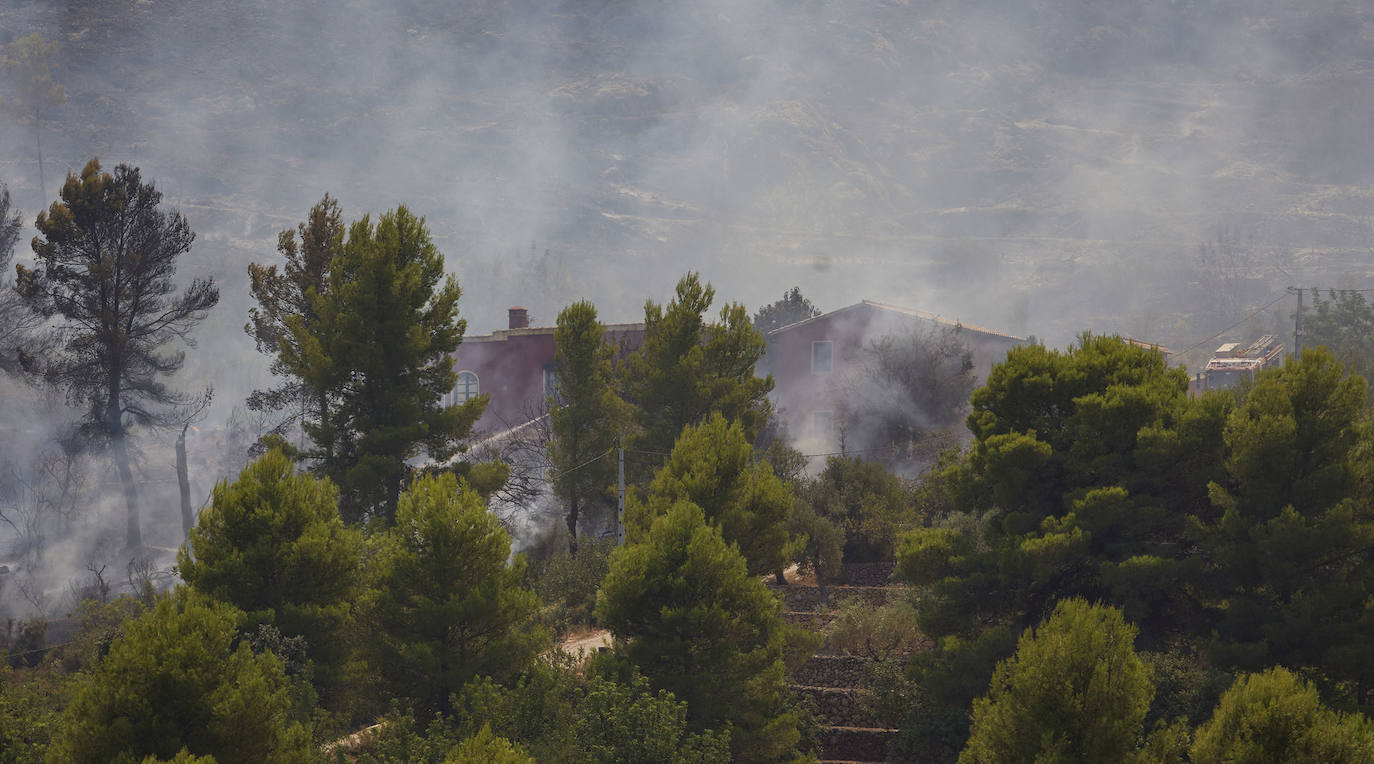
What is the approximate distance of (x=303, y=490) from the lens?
2128 cm

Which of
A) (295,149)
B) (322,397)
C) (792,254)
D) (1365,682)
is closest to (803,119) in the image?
(792,254)

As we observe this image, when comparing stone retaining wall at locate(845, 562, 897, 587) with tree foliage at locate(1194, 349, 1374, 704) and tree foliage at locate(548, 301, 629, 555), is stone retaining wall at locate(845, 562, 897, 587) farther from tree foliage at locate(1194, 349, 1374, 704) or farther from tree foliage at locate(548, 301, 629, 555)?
tree foliage at locate(1194, 349, 1374, 704)

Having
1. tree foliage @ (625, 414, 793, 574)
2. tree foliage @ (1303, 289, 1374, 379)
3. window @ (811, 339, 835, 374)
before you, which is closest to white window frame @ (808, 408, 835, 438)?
window @ (811, 339, 835, 374)

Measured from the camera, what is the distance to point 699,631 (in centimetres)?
2127

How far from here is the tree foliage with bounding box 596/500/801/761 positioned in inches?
832

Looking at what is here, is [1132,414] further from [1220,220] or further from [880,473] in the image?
[1220,220]

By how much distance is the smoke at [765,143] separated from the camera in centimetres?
11662

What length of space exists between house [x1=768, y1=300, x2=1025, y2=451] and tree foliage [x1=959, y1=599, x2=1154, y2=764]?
37075 mm

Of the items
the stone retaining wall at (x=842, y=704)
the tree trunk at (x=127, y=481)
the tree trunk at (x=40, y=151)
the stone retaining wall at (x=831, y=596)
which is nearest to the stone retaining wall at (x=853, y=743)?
the stone retaining wall at (x=842, y=704)

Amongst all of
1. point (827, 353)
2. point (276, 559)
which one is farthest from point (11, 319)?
point (827, 353)

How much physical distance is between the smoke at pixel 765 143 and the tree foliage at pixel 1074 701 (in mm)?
85265

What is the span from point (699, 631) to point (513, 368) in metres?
33.0

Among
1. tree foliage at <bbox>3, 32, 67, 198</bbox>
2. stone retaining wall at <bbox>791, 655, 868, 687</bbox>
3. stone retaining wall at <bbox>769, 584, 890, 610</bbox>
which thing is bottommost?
stone retaining wall at <bbox>791, 655, 868, 687</bbox>

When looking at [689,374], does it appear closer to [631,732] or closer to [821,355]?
[631,732]
